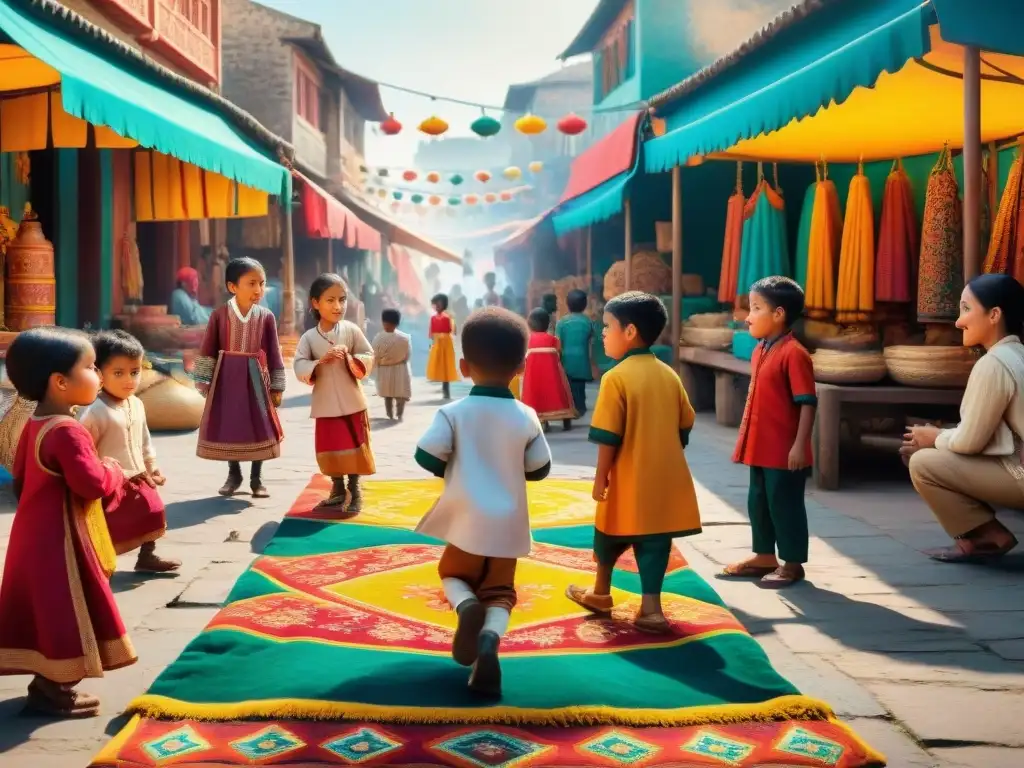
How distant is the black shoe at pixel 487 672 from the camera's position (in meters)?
3.24

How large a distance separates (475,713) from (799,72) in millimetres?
4911

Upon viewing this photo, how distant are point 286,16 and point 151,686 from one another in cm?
2152

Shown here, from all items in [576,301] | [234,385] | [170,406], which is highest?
[576,301]

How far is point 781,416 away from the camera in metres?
4.85

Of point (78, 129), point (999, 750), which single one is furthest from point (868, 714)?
point (78, 129)

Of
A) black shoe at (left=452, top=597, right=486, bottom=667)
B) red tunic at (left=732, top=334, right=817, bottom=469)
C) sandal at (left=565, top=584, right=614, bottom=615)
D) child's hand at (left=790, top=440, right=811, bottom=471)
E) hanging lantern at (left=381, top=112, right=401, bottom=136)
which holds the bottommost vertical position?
sandal at (left=565, top=584, right=614, bottom=615)

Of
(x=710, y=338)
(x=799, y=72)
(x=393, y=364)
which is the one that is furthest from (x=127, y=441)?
(x=710, y=338)

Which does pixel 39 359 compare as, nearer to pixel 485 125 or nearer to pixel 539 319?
pixel 539 319

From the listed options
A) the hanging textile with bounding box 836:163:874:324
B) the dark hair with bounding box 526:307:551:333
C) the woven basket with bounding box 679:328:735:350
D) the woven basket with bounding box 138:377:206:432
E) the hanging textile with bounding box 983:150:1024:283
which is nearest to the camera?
the hanging textile with bounding box 983:150:1024:283

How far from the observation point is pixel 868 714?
3.21 m

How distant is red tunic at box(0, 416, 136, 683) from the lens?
3186mm

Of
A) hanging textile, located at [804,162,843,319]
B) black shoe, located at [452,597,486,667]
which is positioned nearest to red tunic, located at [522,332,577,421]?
hanging textile, located at [804,162,843,319]

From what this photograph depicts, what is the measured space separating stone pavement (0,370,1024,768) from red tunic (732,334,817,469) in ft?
1.97

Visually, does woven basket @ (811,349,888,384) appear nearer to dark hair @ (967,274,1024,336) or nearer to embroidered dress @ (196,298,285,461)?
dark hair @ (967,274,1024,336)
